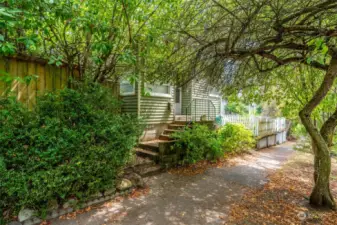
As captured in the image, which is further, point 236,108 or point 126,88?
point 236,108

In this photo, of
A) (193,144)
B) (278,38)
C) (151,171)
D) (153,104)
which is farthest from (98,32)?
(153,104)

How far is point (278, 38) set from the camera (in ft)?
10.7

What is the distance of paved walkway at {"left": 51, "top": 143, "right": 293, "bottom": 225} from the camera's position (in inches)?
120

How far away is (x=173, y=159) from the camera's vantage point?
19.0 feet

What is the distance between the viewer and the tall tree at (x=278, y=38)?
9.52ft

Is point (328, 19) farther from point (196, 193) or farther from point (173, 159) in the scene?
point (173, 159)

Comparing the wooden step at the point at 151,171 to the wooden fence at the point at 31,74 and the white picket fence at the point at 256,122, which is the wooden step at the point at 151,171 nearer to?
the wooden fence at the point at 31,74

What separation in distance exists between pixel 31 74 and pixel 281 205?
19.8 feet

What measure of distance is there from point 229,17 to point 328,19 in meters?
1.79

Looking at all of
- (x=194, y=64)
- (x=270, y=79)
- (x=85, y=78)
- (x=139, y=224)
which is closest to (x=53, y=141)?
(x=85, y=78)

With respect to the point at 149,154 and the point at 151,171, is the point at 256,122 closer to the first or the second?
the point at 149,154

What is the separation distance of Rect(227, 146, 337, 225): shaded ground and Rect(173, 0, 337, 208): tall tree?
367mm

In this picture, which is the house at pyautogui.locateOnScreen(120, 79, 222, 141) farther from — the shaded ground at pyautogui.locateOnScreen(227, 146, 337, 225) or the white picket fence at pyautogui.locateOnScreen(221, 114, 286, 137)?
the shaded ground at pyautogui.locateOnScreen(227, 146, 337, 225)

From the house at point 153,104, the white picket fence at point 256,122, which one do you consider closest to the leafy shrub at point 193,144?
the house at point 153,104
